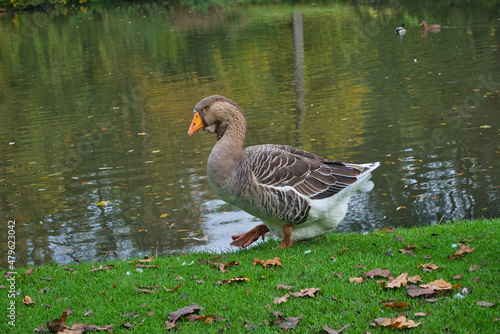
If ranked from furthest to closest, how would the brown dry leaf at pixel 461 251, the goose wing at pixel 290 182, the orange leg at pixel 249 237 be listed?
the orange leg at pixel 249 237
the goose wing at pixel 290 182
the brown dry leaf at pixel 461 251

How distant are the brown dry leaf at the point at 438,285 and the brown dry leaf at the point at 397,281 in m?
0.17

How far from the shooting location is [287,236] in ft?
19.8

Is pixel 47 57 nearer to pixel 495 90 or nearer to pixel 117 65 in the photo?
pixel 117 65

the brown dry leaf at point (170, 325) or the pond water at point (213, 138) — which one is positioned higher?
the brown dry leaf at point (170, 325)

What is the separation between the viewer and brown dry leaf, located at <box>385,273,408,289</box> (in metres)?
4.46

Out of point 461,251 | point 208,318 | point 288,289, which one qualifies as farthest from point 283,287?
point 461,251

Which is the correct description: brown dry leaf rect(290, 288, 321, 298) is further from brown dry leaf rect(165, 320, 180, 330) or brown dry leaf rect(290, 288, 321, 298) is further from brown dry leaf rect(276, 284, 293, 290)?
brown dry leaf rect(165, 320, 180, 330)

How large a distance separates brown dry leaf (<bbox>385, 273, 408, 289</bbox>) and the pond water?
269 cm

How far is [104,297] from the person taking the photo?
Answer: 5012 millimetres

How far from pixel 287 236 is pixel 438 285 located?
79.5 inches

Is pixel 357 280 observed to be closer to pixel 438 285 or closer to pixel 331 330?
pixel 438 285

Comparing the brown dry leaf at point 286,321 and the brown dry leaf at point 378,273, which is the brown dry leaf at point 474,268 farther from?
the brown dry leaf at point 286,321

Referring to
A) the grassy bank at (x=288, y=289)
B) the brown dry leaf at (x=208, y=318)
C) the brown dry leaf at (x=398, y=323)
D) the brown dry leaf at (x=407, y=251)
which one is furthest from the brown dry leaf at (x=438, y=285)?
the brown dry leaf at (x=208, y=318)

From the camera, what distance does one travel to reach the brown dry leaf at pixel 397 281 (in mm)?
4457
